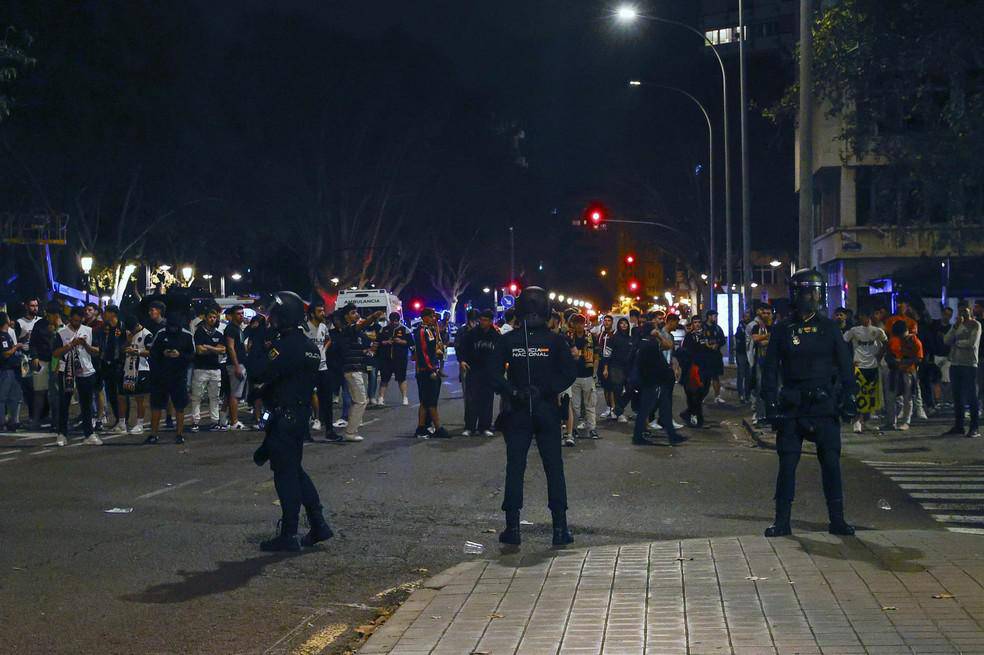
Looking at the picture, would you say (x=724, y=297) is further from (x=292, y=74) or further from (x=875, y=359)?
(x=875, y=359)

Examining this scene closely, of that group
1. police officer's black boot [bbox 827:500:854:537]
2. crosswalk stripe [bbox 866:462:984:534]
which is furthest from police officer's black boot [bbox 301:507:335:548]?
crosswalk stripe [bbox 866:462:984:534]

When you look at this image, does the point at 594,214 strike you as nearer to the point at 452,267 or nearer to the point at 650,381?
the point at 650,381

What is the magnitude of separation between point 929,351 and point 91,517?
15.1 metres

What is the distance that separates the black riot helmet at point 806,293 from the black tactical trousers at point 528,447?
6.42 ft

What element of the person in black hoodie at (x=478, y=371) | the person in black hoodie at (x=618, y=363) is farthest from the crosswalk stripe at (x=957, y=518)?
the person in black hoodie at (x=618, y=363)

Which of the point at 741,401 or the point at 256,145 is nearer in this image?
the point at 741,401

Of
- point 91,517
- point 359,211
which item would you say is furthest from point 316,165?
point 91,517

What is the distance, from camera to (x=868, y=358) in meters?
17.0

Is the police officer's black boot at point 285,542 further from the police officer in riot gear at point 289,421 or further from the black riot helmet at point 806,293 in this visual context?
the black riot helmet at point 806,293

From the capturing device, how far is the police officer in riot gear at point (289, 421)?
871cm

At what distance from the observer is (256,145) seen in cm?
4888

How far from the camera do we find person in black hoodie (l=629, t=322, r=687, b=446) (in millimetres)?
16438

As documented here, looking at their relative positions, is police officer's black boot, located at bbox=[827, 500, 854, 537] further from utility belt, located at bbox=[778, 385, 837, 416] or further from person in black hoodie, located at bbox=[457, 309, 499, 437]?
person in black hoodie, located at bbox=[457, 309, 499, 437]

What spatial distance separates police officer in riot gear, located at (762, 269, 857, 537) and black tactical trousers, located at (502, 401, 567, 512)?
4.96 ft
